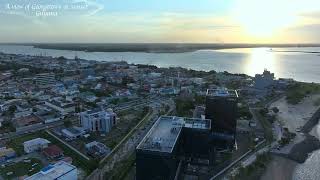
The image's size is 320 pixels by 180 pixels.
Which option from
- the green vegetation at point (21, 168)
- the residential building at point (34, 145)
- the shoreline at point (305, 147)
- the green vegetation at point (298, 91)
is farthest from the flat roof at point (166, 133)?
the green vegetation at point (298, 91)

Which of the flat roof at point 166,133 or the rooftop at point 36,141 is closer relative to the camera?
the flat roof at point 166,133

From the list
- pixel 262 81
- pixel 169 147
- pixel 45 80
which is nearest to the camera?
pixel 169 147

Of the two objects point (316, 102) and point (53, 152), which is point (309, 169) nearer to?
point (53, 152)

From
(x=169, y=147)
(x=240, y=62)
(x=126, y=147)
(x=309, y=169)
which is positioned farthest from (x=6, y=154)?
(x=240, y=62)

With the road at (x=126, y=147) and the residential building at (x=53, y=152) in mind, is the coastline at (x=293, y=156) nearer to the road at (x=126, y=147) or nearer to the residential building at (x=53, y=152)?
the road at (x=126, y=147)

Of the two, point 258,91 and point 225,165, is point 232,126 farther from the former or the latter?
point 258,91

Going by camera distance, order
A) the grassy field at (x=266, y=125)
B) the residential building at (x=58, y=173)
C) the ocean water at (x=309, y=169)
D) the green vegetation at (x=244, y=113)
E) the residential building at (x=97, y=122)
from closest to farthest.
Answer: the residential building at (x=58, y=173) < the ocean water at (x=309, y=169) < the grassy field at (x=266, y=125) < the residential building at (x=97, y=122) < the green vegetation at (x=244, y=113)
